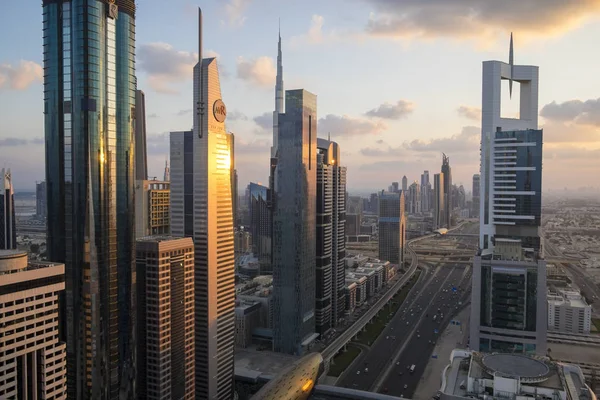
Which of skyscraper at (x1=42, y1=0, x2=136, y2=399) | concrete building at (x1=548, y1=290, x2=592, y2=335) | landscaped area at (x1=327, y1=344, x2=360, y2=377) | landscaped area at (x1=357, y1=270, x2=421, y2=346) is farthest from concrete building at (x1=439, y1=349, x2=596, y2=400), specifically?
concrete building at (x1=548, y1=290, x2=592, y2=335)

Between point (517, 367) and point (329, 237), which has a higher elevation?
point (329, 237)

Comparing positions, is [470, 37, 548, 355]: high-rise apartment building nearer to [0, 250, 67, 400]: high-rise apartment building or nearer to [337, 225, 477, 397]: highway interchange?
[337, 225, 477, 397]: highway interchange

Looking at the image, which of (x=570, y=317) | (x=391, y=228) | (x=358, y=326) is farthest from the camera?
(x=391, y=228)

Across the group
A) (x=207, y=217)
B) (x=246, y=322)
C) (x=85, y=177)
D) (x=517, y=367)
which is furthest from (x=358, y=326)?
(x=85, y=177)

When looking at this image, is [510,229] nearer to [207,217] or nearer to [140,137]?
[207,217]

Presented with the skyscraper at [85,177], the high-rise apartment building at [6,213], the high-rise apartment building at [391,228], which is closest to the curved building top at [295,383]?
the skyscraper at [85,177]

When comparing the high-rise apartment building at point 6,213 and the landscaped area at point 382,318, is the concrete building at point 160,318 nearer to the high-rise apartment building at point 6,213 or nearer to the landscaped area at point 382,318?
the landscaped area at point 382,318

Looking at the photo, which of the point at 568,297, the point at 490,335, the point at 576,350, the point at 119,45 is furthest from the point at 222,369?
the point at 568,297
